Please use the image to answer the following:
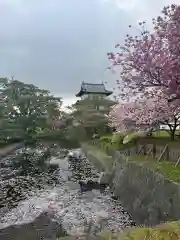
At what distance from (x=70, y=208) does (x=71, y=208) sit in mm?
47

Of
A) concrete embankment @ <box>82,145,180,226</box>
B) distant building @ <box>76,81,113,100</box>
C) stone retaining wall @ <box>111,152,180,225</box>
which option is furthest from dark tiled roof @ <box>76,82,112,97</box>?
stone retaining wall @ <box>111,152,180,225</box>

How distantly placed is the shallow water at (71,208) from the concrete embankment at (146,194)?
588 millimetres

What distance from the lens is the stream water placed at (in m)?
11.9

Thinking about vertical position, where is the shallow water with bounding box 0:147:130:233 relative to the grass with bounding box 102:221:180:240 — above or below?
below

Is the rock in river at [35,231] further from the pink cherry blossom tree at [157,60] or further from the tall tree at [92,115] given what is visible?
the tall tree at [92,115]

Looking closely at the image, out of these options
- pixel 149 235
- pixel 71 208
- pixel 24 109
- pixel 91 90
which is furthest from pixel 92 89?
pixel 149 235

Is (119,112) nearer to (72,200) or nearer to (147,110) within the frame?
(147,110)

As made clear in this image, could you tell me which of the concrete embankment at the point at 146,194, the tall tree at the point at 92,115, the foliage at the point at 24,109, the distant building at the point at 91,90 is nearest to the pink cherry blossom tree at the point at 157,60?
the concrete embankment at the point at 146,194

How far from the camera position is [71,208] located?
1405 centimetres

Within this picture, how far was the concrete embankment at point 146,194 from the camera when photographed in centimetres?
998

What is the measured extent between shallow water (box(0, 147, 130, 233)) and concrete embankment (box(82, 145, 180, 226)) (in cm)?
59

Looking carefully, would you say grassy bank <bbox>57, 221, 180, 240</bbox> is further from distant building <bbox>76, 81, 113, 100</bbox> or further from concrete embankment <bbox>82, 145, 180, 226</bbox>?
distant building <bbox>76, 81, 113, 100</bbox>

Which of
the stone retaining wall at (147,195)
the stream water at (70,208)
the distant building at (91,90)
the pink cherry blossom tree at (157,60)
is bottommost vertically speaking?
the stream water at (70,208)

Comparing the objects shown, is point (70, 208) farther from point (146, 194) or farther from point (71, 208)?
point (146, 194)
